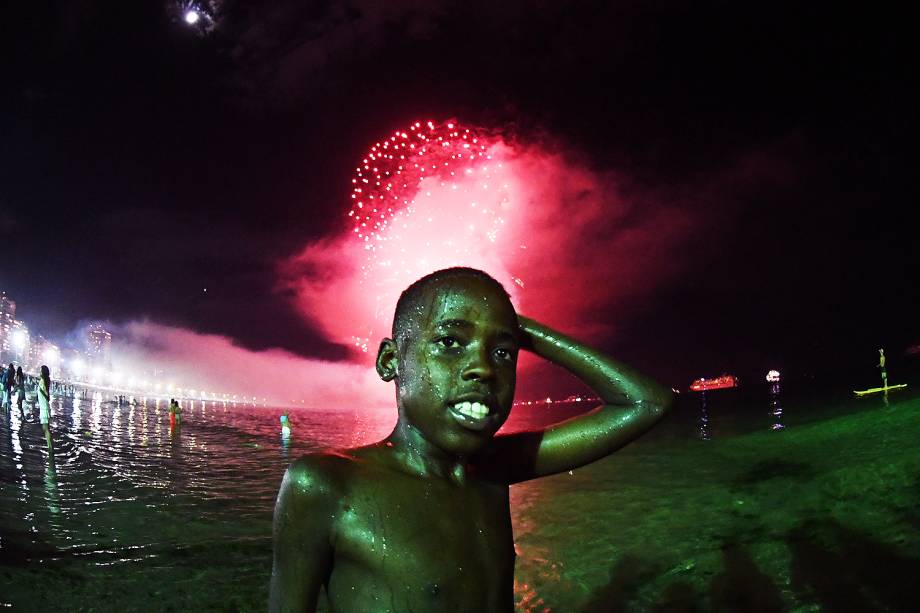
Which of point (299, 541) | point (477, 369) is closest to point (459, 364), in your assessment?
point (477, 369)

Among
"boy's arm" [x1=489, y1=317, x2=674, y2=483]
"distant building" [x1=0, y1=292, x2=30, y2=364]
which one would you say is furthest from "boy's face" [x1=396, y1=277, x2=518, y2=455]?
"distant building" [x1=0, y1=292, x2=30, y2=364]

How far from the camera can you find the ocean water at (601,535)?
5.37 metres

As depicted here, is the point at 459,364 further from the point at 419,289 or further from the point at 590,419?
the point at 590,419

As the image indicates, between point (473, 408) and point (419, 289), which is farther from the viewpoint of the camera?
point (419, 289)

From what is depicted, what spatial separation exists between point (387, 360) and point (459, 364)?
1.29 ft

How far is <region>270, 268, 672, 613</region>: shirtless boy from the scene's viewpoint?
1.85 m

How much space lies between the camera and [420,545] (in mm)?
1968

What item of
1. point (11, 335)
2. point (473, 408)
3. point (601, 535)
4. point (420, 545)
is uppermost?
point (11, 335)

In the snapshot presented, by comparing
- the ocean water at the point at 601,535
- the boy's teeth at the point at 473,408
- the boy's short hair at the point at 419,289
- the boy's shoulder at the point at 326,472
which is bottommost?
the ocean water at the point at 601,535

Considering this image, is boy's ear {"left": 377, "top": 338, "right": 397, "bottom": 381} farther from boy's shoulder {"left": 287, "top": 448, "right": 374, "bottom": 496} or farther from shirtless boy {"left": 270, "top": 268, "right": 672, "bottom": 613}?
boy's shoulder {"left": 287, "top": 448, "right": 374, "bottom": 496}

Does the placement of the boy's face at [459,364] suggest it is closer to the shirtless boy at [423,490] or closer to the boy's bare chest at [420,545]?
the shirtless boy at [423,490]

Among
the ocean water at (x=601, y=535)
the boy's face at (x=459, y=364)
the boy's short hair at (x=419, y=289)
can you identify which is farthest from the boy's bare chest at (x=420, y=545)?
the ocean water at (x=601, y=535)

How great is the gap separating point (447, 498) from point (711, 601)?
4.40 meters

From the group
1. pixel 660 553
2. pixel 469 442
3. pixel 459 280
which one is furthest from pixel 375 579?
pixel 660 553
